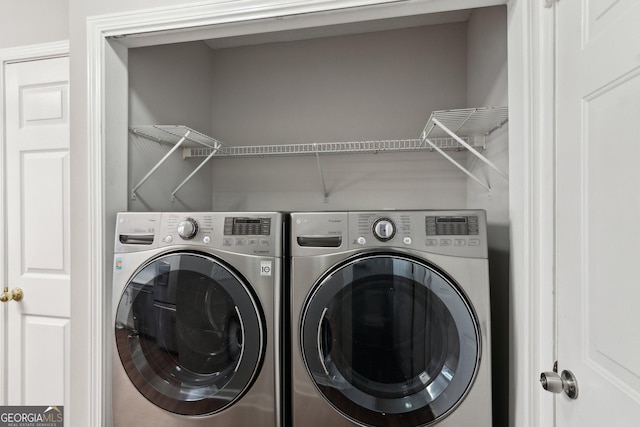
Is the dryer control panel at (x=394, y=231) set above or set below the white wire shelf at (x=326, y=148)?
below

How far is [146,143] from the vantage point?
1.53 m

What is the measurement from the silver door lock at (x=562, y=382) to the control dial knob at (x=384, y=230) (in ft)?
1.90

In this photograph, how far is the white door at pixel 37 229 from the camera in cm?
167

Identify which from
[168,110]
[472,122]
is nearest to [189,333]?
[168,110]

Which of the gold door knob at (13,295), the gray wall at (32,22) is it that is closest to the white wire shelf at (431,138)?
the gray wall at (32,22)

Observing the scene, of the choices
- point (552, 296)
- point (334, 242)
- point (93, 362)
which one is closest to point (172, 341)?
point (93, 362)

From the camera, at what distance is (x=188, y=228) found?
1170 mm

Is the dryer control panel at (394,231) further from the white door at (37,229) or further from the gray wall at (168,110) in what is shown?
the white door at (37,229)

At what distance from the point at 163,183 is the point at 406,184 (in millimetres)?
1471

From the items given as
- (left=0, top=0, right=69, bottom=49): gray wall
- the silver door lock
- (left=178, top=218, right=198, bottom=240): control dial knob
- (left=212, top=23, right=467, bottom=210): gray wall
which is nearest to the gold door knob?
(left=212, top=23, right=467, bottom=210): gray wall

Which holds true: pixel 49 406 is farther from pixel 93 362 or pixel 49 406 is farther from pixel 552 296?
pixel 552 296

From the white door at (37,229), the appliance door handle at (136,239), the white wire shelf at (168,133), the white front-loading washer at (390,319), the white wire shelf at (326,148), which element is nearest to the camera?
the white front-loading washer at (390,319)

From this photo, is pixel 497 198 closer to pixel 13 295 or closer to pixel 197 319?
pixel 197 319

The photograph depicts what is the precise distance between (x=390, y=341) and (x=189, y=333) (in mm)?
788
